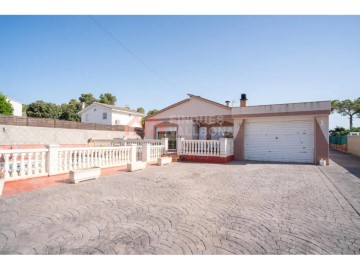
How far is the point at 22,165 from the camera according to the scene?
6.54m

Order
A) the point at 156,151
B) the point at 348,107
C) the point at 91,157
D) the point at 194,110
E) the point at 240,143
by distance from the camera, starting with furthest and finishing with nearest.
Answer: the point at 348,107, the point at 194,110, the point at 240,143, the point at 156,151, the point at 91,157

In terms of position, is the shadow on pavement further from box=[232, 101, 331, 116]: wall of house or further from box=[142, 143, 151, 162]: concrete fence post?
box=[142, 143, 151, 162]: concrete fence post

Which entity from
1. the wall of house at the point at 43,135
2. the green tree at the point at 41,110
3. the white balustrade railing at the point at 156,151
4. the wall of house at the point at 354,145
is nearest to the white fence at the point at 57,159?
the white balustrade railing at the point at 156,151

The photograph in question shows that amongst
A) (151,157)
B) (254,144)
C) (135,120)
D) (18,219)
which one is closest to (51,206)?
(18,219)

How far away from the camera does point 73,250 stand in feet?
8.99

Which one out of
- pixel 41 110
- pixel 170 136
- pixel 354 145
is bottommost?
pixel 354 145

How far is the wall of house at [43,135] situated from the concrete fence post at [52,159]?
45.0 feet

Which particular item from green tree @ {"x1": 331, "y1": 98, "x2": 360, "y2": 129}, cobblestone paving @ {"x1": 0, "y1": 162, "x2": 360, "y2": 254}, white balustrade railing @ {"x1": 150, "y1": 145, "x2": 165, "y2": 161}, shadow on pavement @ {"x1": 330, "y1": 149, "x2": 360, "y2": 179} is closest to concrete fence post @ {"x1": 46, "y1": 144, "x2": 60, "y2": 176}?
cobblestone paving @ {"x1": 0, "y1": 162, "x2": 360, "y2": 254}

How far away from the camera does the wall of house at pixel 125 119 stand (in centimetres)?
3583

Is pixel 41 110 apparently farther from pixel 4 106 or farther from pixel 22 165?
pixel 22 165

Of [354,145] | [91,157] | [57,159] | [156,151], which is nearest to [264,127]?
[156,151]

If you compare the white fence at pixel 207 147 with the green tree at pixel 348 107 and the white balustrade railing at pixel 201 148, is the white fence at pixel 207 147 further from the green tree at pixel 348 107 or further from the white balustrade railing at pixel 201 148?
the green tree at pixel 348 107

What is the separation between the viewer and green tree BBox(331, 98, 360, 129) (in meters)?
46.8

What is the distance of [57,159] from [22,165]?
44.7 inches
